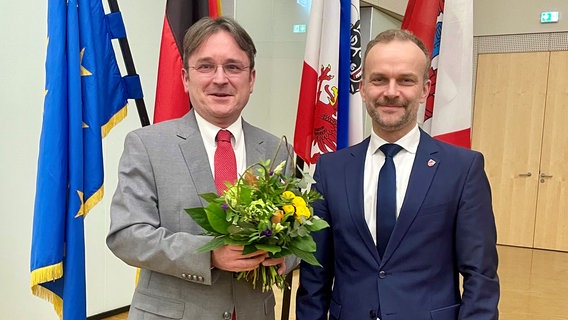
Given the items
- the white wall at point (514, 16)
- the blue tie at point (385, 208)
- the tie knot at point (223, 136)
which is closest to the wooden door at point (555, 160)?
the white wall at point (514, 16)

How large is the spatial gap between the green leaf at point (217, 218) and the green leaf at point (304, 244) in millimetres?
187

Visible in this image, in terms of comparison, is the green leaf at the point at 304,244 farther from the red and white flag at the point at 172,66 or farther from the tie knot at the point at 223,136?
the red and white flag at the point at 172,66

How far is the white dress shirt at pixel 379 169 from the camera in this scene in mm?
1523

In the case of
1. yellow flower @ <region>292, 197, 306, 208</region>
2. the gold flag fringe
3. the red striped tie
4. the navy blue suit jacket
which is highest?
the red striped tie

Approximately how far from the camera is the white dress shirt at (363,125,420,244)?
5.00 ft

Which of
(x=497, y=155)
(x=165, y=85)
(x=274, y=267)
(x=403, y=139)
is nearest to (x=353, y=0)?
(x=165, y=85)

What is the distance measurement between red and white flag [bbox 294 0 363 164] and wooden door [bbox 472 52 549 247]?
6119mm

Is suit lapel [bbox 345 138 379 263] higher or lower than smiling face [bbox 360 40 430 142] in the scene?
lower

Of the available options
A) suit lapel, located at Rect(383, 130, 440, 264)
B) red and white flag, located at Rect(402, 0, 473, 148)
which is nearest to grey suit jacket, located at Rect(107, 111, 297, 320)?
suit lapel, located at Rect(383, 130, 440, 264)

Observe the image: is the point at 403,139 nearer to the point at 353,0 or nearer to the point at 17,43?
the point at 353,0

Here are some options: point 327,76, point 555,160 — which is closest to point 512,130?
point 555,160

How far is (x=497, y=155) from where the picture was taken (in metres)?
8.04

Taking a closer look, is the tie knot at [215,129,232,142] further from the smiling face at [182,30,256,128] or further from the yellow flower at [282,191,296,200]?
the yellow flower at [282,191,296,200]

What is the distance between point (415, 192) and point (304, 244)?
43cm
